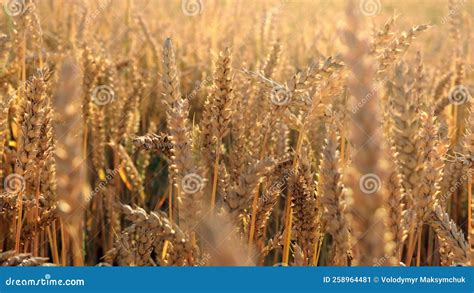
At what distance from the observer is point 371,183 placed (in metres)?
0.93

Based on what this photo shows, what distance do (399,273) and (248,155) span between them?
1.67ft

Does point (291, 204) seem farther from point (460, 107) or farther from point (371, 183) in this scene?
point (460, 107)

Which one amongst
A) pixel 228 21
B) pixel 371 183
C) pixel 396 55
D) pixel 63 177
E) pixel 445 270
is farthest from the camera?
pixel 228 21

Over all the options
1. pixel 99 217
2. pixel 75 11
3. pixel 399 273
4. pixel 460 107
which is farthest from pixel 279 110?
pixel 75 11
